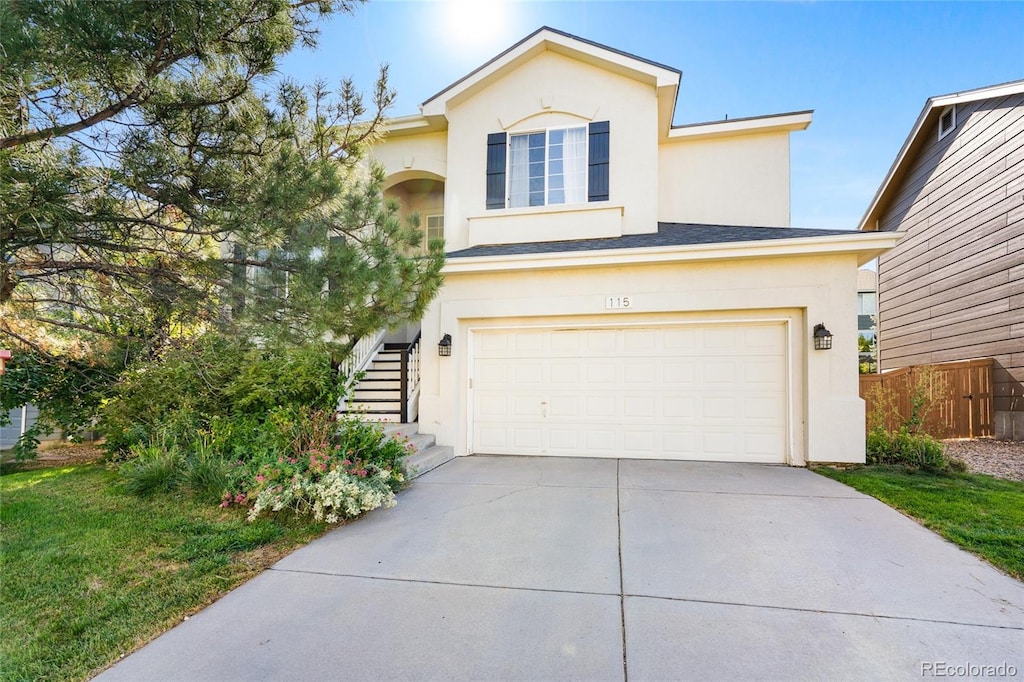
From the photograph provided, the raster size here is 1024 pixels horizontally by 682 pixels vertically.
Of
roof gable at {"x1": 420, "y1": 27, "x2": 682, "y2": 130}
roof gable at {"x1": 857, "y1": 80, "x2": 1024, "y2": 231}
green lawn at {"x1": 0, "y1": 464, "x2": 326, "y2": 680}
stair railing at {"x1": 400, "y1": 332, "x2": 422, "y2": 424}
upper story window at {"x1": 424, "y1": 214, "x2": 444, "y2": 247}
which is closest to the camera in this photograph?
green lawn at {"x1": 0, "y1": 464, "x2": 326, "y2": 680}

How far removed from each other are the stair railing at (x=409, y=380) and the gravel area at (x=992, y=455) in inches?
316

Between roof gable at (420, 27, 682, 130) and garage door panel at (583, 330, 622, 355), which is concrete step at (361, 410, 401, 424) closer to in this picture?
garage door panel at (583, 330, 622, 355)

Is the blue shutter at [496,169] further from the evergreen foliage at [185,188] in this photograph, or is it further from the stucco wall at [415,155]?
the evergreen foliage at [185,188]

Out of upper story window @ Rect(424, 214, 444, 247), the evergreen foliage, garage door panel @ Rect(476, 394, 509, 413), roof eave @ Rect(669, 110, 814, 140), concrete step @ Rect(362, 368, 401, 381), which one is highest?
roof eave @ Rect(669, 110, 814, 140)

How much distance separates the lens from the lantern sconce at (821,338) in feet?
20.8

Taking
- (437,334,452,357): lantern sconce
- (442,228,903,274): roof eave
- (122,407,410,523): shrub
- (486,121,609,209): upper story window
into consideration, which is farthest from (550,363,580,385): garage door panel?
(486,121,609,209): upper story window

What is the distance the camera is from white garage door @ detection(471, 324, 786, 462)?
267 inches

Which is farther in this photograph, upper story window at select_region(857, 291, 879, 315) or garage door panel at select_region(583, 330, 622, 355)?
upper story window at select_region(857, 291, 879, 315)

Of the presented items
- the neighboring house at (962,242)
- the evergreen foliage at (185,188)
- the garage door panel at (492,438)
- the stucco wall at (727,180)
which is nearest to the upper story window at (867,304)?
the neighboring house at (962,242)

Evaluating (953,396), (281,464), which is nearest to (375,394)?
(281,464)

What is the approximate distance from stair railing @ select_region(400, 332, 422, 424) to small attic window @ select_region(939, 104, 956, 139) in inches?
519

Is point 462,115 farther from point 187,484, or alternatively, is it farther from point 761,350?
point 187,484

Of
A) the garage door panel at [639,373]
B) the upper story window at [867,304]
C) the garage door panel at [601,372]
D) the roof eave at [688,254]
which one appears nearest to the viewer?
the roof eave at [688,254]

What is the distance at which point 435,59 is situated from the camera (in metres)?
8.96
